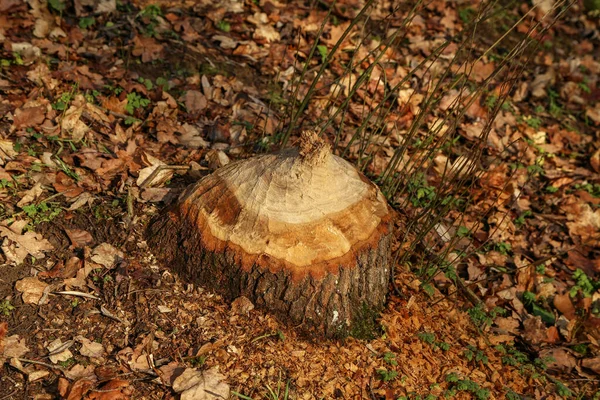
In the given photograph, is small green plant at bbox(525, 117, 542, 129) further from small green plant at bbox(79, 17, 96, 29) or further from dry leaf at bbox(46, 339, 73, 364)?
dry leaf at bbox(46, 339, 73, 364)

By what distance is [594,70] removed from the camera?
674 cm

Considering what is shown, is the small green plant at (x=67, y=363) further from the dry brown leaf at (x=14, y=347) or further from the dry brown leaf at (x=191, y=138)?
the dry brown leaf at (x=191, y=138)

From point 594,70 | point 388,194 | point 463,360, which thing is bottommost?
point 463,360

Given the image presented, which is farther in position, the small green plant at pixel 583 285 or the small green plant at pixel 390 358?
the small green plant at pixel 583 285

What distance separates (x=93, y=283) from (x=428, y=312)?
1935 mm

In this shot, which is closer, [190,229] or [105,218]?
[190,229]

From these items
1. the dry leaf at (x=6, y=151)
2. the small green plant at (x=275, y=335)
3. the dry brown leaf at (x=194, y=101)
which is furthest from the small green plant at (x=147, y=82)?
the small green plant at (x=275, y=335)

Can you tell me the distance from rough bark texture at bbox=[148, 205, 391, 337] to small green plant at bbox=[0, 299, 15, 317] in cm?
76

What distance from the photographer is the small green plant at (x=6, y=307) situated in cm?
287

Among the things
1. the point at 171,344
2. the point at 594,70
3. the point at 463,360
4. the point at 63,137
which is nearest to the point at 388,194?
the point at 463,360

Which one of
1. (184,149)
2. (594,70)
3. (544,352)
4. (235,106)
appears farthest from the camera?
(594,70)

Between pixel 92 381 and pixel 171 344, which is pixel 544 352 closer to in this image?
pixel 171 344

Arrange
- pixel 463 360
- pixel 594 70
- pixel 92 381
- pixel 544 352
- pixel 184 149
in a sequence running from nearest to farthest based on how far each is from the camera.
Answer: pixel 92 381, pixel 463 360, pixel 544 352, pixel 184 149, pixel 594 70

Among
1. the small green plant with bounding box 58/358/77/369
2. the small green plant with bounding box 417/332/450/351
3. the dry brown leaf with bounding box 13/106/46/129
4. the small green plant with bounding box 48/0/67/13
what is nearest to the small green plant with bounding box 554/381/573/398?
the small green plant with bounding box 417/332/450/351
